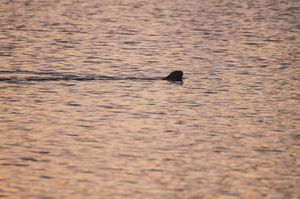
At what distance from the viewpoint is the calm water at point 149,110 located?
21516mm

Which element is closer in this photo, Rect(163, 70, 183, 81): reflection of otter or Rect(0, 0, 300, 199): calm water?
Rect(0, 0, 300, 199): calm water

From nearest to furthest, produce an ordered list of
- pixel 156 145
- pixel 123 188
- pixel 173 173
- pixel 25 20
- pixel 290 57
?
pixel 123 188
pixel 173 173
pixel 156 145
pixel 290 57
pixel 25 20

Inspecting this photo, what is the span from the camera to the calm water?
21516 millimetres

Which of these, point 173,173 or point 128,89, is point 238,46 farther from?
point 173,173

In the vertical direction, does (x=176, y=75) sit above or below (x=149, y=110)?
below

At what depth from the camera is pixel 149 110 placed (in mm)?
30062

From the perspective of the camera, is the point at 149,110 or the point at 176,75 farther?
the point at 176,75

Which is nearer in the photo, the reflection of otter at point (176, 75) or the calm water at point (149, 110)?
the calm water at point (149, 110)

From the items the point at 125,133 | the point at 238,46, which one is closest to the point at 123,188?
the point at 125,133

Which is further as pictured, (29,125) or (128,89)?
(128,89)

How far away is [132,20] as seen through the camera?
191 ft

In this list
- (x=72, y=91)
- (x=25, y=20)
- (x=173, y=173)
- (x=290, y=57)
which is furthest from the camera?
(x=25, y=20)

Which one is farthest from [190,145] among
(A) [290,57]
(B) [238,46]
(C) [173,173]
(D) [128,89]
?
(B) [238,46]

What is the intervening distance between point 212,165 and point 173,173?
1405 millimetres
